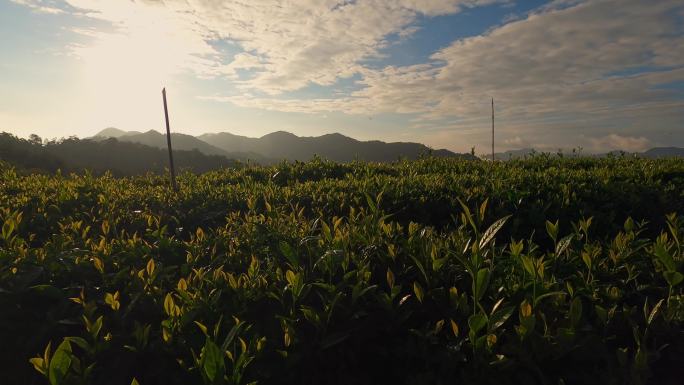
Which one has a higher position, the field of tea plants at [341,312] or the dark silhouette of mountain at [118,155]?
the dark silhouette of mountain at [118,155]

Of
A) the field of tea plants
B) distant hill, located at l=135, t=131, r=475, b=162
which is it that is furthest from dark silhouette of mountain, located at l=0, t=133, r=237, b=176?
distant hill, located at l=135, t=131, r=475, b=162

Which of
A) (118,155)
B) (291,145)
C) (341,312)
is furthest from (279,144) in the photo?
(341,312)

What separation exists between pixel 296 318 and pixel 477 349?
793 millimetres

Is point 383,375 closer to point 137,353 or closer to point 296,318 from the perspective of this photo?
point 296,318

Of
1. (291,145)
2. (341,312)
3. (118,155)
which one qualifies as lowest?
(341,312)

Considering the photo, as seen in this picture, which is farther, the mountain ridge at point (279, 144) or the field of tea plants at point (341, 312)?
the mountain ridge at point (279, 144)

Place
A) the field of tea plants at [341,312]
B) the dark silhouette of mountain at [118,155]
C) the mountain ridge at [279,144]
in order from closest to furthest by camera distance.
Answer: the field of tea plants at [341,312] → the dark silhouette of mountain at [118,155] → the mountain ridge at [279,144]

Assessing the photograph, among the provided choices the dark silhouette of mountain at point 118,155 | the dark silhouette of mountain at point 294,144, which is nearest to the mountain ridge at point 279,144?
the dark silhouette of mountain at point 294,144

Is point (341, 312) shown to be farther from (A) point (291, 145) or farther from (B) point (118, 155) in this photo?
(A) point (291, 145)

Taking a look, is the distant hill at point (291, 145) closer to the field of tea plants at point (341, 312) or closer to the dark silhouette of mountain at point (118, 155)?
the dark silhouette of mountain at point (118, 155)

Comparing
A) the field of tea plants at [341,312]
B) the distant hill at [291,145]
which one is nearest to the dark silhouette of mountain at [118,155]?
the field of tea plants at [341,312]

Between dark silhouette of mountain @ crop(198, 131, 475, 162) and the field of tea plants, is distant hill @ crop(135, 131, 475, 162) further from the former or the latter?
the field of tea plants

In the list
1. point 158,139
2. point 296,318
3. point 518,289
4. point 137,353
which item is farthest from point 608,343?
point 158,139

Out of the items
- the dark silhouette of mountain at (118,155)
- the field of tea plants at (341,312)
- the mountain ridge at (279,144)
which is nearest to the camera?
the field of tea plants at (341,312)
